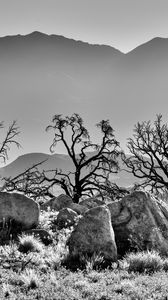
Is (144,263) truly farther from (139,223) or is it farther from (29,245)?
(29,245)

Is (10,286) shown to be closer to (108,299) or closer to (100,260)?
(108,299)

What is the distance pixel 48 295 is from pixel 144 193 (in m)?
6.74

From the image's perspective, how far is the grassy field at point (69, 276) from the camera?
8688mm

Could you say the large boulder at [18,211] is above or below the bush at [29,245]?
above

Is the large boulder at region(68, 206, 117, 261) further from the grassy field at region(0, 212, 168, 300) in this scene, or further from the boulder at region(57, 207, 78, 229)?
the boulder at region(57, 207, 78, 229)

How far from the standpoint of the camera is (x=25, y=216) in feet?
48.2

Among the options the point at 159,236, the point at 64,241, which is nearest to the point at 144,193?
the point at 159,236

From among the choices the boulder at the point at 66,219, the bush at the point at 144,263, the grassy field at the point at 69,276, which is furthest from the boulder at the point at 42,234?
the bush at the point at 144,263

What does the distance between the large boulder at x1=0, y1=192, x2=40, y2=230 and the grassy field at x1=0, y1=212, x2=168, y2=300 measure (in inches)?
53.3

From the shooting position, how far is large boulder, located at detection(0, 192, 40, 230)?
1449 centimetres

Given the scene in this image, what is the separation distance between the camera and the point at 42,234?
14094mm

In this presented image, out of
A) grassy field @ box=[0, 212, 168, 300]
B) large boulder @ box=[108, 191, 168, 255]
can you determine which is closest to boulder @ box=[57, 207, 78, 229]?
large boulder @ box=[108, 191, 168, 255]

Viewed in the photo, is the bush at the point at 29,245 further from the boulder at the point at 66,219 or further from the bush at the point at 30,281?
the boulder at the point at 66,219

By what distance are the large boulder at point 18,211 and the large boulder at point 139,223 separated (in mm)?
2775
